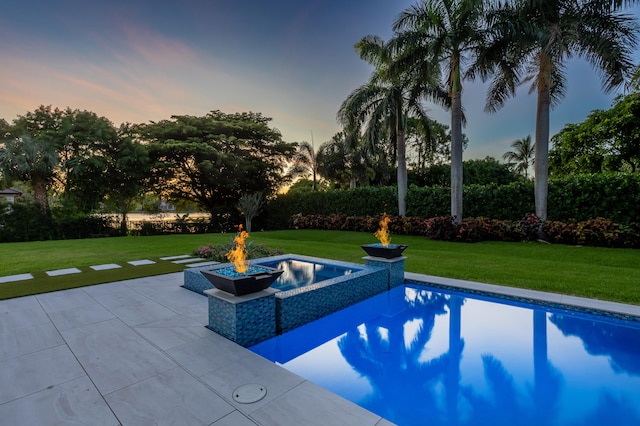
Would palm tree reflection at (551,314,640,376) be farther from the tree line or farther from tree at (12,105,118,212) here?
tree at (12,105,118,212)

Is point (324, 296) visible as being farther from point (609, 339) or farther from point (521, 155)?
point (521, 155)

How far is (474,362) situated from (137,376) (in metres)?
3.41

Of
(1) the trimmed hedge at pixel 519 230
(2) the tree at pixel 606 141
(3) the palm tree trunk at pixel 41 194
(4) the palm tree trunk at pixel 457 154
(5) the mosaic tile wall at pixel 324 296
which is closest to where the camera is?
(5) the mosaic tile wall at pixel 324 296

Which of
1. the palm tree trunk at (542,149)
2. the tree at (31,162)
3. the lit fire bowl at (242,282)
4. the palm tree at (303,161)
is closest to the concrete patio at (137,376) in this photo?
the lit fire bowl at (242,282)

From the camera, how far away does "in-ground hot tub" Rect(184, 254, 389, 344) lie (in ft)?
13.0

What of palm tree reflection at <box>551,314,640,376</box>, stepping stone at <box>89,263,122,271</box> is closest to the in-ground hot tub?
palm tree reflection at <box>551,314,640,376</box>

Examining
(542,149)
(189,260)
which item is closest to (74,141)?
(189,260)

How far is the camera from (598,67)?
9531 mm

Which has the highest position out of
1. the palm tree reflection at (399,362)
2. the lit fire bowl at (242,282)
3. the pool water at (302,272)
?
the lit fire bowl at (242,282)

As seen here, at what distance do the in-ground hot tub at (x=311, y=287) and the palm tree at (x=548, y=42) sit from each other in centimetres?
846

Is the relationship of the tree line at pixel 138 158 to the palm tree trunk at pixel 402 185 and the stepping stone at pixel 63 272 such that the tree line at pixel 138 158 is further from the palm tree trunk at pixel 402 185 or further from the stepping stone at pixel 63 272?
the stepping stone at pixel 63 272

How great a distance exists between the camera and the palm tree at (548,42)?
29.8 feet

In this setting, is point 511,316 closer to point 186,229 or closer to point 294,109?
point 294,109

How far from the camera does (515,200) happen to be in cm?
1148
